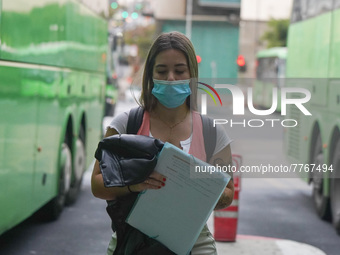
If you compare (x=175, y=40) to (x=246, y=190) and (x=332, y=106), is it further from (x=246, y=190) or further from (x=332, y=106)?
(x=246, y=190)

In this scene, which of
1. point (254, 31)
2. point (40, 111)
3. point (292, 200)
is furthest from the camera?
point (254, 31)

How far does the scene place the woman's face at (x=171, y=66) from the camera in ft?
11.7

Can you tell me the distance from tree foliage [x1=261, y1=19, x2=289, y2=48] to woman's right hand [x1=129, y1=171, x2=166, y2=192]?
67368mm

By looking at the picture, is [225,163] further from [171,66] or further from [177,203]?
[171,66]

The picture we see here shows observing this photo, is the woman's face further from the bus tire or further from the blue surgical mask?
the bus tire

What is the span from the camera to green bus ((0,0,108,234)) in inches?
249

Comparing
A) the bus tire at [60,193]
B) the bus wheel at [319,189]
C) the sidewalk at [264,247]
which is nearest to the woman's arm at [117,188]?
the sidewalk at [264,247]

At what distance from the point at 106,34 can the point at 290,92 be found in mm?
9694

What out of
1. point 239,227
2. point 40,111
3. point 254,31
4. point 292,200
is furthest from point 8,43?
point 254,31

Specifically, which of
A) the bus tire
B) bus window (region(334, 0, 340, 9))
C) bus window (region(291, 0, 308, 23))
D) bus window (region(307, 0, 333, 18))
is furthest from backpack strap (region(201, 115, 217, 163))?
bus window (region(291, 0, 308, 23))

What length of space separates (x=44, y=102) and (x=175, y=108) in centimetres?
439

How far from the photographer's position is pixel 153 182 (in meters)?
3.24

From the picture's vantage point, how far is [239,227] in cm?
947

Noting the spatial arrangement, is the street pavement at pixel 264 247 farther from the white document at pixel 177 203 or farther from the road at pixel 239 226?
the white document at pixel 177 203
